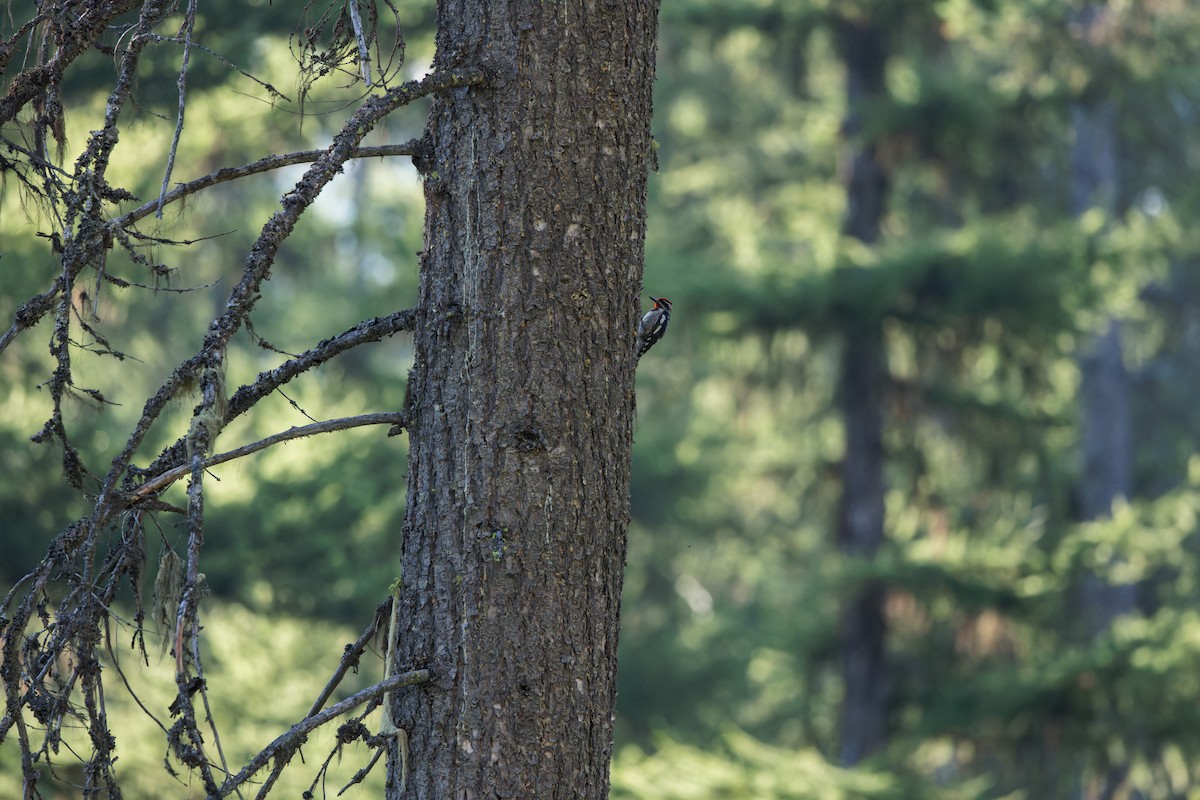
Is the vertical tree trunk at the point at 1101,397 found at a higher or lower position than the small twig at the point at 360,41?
higher

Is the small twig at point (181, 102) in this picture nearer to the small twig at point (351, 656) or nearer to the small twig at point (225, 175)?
the small twig at point (225, 175)

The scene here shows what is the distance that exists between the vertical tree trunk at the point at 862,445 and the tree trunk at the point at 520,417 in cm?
905

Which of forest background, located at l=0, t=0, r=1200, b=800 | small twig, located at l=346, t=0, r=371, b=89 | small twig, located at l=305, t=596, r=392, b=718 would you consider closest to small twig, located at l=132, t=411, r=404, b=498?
small twig, located at l=305, t=596, r=392, b=718

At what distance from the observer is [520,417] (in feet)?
9.06

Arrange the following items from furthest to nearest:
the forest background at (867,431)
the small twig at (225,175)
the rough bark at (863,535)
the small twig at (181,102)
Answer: the rough bark at (863,535), the forest background at (867,431), the small twig at (225,175), the small twig at (181,102)

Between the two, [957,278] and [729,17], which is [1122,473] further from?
[729,17]

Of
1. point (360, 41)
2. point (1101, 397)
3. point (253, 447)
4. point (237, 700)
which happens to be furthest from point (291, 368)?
point (1101, 397)

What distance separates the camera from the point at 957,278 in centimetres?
1110

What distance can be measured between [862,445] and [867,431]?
147mm

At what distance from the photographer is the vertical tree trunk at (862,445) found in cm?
1183

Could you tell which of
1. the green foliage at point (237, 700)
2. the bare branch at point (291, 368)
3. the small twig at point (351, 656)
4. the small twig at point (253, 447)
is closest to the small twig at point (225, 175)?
the bare branch at point (291, 368)

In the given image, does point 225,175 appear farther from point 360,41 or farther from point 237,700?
point 237,700

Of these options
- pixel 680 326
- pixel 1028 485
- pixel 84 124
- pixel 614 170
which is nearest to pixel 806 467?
pixel 680 326

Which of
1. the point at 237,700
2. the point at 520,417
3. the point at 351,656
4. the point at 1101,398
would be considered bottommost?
the point at 351,656
